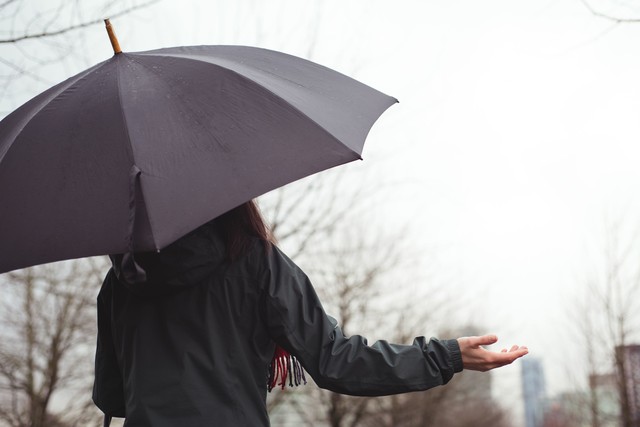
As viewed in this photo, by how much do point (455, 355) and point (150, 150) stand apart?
3.51ft

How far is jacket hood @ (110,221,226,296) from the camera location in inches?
85.9

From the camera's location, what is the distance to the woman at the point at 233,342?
2.18 meters

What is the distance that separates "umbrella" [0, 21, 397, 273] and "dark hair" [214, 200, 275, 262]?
18cm

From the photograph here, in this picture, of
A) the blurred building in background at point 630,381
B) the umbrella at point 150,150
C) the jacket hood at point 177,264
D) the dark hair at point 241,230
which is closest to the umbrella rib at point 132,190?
the umbrella at point 150,150

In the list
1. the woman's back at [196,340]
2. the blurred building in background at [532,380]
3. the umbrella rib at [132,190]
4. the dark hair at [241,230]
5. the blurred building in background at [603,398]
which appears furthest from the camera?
the blurred building in background at [532,380]

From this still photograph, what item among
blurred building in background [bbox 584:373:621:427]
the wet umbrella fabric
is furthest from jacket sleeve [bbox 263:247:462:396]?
blurred building in background [bbox 584:373:621:427]

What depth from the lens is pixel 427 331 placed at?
1636cm

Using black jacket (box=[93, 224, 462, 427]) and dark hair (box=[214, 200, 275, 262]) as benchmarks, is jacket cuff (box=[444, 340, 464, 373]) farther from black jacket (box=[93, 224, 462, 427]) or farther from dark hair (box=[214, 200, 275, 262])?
dark hair (box=[214, 200, 275, 262])

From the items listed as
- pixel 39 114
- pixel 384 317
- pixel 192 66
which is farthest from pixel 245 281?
pixel 384 317

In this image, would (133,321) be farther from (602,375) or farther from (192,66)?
(602,375)

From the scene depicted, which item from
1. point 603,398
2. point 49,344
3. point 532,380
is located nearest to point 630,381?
point 603,398

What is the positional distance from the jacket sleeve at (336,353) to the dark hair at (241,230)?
0.08 m

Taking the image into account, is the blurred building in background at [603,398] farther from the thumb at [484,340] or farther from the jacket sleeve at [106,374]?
the jacket sleeve at [106,374]

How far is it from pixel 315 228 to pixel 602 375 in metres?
9.09
